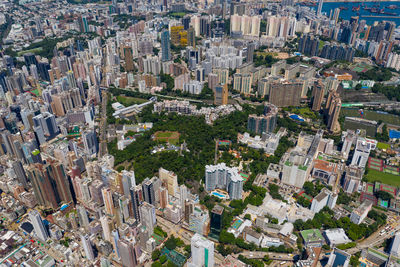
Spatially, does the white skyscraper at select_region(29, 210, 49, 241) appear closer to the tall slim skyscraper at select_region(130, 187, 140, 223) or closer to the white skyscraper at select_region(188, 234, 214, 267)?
the tall slim skyscraper at select_region(130, 187, 140, 223)

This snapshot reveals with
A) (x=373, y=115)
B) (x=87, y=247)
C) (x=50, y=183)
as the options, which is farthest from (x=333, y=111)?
(x=50, y=183)

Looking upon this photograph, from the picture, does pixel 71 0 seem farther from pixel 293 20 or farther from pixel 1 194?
pixel 1 194

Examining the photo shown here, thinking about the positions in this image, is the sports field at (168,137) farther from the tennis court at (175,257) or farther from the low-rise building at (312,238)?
the low-rise building at (312,238)

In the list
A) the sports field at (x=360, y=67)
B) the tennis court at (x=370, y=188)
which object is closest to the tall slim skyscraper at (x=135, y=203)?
the tennis court at (x=370, y=188)

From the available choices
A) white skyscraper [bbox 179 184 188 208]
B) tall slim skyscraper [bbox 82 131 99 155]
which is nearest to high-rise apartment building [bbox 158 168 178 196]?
white skyscraper [bbox 179 184 188 208]

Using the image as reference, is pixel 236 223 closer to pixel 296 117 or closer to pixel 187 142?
pixel 187 142

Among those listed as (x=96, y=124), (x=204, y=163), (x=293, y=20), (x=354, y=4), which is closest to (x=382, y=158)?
(x=204, y=163)
